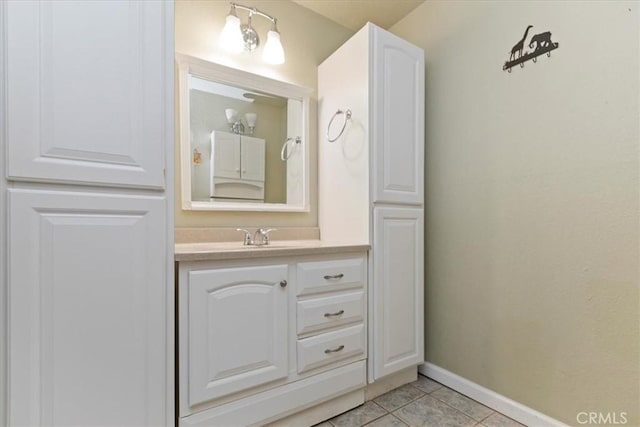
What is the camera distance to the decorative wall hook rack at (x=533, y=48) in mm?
1392

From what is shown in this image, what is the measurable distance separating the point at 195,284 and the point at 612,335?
1668 mm

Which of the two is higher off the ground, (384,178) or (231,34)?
(231,34)

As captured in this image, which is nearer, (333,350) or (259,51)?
(333,350)

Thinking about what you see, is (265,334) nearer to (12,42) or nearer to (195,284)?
(195,284)

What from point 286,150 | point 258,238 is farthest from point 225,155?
point 258,238

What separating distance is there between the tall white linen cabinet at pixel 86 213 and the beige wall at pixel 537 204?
1.53 m

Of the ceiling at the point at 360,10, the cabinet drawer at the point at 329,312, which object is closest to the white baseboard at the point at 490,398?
the cabinet drawer at the point at 329,312

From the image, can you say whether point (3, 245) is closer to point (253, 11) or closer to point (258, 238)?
point (258, 238)

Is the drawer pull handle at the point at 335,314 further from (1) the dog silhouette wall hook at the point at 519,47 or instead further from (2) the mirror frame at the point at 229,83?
(1) the dog silhouette wall hook at the point at 519,47


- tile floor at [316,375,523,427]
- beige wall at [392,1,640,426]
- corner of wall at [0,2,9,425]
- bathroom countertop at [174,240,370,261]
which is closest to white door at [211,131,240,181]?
bathroom countertop at [174,240,370,261]

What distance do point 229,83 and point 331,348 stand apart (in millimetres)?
1580

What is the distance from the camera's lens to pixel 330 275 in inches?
58.0

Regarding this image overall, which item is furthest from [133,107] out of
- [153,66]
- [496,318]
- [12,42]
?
[496,318]

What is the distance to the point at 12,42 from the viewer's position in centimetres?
85
